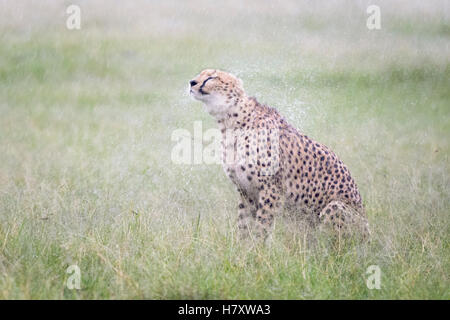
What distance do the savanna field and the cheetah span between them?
162mm

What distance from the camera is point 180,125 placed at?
6.78 meters

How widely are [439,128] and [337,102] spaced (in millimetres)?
1171

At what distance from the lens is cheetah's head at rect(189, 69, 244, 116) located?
4.01m

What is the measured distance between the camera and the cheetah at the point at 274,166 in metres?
3.98

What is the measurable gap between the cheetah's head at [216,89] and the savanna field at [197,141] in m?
0.72

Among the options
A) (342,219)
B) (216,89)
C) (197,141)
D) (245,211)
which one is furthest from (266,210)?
(197,141)

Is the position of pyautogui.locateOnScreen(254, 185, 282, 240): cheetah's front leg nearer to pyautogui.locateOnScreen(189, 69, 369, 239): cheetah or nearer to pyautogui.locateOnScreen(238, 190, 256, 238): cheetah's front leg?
pyautogui.locateOnScreen(189, 69, 369, 239): cheetah

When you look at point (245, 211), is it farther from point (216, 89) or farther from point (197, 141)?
point (197, 141)

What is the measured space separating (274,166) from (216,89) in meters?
0.60

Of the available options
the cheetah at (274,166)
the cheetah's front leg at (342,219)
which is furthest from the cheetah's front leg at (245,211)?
the cheetah's front leg at (342,219)

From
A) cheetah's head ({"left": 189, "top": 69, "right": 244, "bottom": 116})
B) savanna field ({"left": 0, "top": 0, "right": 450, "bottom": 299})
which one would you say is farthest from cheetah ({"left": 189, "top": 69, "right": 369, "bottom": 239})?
savanna field ({"left": 0, "top": 0, "right": 450, "bottom": 299})

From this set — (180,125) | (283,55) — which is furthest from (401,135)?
(180,125)

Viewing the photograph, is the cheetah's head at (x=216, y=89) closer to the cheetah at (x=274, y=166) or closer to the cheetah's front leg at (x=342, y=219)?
the cheetah at (x=274, y=166)
